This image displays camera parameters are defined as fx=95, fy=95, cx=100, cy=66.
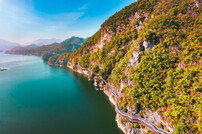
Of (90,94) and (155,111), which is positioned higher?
(155,111)

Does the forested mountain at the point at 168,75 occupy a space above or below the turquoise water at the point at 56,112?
above

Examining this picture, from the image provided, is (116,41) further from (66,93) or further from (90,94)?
(66,93)

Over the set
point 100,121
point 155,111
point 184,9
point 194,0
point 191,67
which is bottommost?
point 100,121

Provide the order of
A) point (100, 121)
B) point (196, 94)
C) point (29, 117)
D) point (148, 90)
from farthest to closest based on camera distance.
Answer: point (29, 117) → point (100, 121) → point (148, 90) → point (196, 94)

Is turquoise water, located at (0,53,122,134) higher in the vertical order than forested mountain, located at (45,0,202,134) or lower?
lower

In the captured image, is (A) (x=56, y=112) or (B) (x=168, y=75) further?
(A) (x=56, y=112)

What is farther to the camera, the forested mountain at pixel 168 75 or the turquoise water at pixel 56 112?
the turquoise water at pixel 56 112

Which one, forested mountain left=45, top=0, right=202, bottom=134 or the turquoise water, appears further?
the turquoise water

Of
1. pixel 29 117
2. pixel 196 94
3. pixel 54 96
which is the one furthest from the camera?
pixel 54 96

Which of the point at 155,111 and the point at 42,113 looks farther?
the point at 42,113

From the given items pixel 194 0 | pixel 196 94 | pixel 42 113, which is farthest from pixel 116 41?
pixel 42 113

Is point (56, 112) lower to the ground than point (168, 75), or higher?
lower
